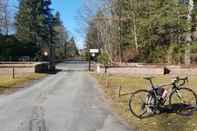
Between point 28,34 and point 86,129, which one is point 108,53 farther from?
point 86,129

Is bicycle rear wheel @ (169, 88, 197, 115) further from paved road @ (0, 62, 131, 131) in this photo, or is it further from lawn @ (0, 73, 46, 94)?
lawn @ (0, 73, 46, 94)

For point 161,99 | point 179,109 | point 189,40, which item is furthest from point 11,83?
point 189,40

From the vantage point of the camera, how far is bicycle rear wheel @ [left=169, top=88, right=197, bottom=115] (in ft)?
47.4

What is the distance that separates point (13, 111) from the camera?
52.6 feet

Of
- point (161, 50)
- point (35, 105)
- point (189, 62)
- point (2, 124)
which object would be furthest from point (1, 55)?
point (2, 124)

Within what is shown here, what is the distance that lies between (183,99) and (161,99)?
1.13 meters

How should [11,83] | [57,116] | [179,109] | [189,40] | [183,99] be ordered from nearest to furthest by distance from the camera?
[179,109] < [57,116] < [183,99] < [11,83] < [189,40]

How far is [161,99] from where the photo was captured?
13.9m

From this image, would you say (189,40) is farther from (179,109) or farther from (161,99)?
(161,99)

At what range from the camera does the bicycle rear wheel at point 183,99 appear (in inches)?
568

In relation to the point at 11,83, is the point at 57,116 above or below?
above

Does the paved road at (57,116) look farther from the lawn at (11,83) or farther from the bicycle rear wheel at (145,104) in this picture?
the lawn at (11,83)

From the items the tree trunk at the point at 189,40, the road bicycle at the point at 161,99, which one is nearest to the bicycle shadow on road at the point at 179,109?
the road bicycle at the point at 161,99

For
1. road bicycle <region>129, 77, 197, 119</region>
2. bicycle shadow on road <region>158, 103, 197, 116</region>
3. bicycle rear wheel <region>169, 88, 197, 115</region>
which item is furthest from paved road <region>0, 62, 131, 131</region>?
bicycle rear wheel <region>169, 88, 197, 115</region>
